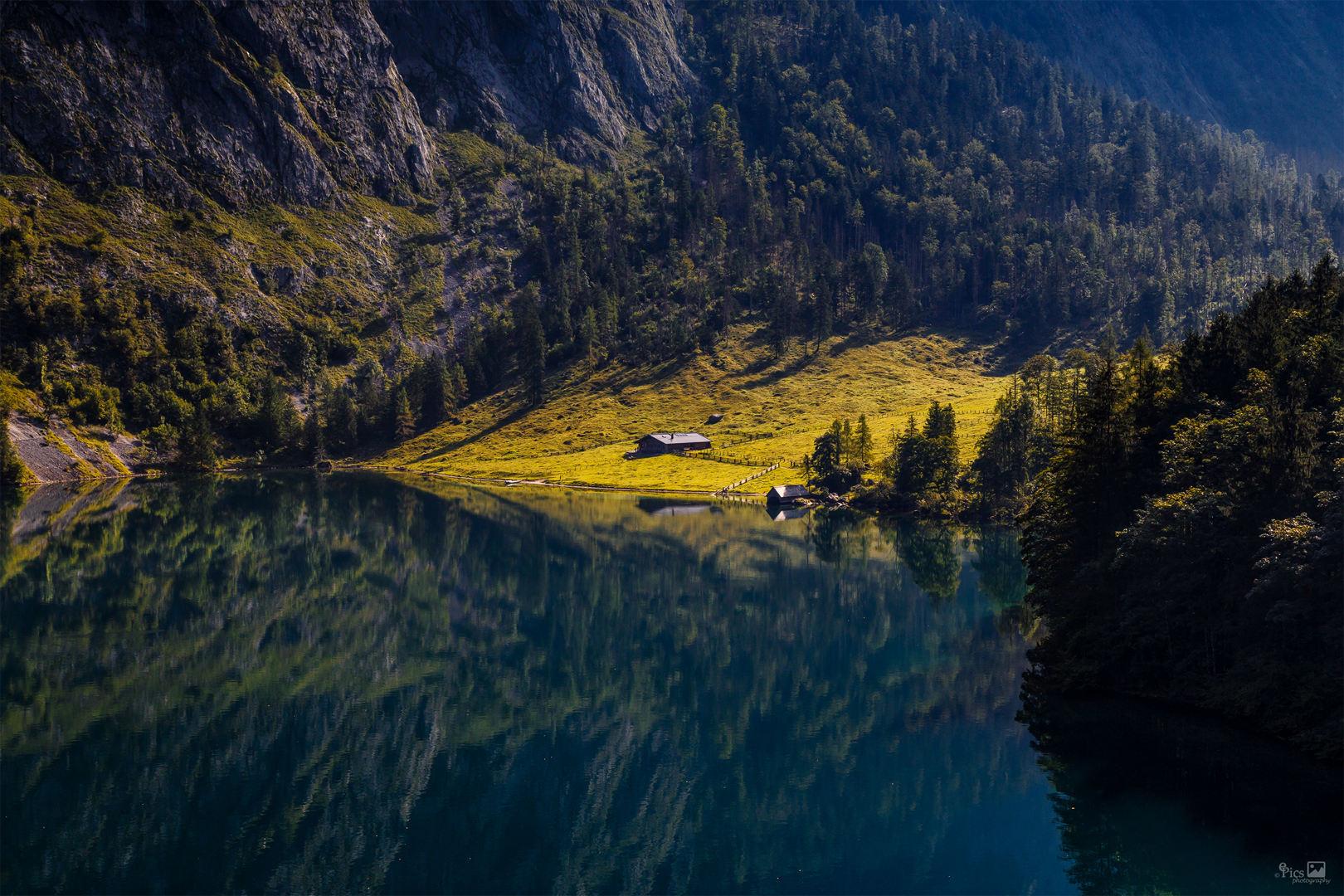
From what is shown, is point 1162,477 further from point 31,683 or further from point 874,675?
point 31,683

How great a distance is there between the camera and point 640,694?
55.5m

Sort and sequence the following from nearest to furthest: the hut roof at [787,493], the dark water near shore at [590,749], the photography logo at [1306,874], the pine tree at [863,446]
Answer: the photography logo at [1306,874] < the dark water near shore at [590,749] < the hut roof at [787,493] < the pine tree at [863,446]

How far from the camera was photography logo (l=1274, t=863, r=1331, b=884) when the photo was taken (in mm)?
30781

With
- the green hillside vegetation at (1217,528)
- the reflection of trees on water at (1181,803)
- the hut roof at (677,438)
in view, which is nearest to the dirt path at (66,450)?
the hut roof at (677,438)

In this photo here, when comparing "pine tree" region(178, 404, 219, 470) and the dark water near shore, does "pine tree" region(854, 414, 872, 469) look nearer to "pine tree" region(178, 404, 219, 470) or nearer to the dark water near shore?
the dark water near shore

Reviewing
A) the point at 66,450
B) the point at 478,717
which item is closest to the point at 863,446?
the point at 478,717

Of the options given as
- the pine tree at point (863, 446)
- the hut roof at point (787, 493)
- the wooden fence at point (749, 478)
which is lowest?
the hut roof at point (787, 493)

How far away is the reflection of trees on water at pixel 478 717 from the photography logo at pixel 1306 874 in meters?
11.0

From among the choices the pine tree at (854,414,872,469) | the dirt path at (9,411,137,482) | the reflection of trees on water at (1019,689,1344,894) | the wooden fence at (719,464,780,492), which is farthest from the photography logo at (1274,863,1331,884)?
the dirt path at (9,411,137,482)

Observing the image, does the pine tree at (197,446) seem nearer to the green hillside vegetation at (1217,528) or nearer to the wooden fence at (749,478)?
the wooden fence at (749,478)

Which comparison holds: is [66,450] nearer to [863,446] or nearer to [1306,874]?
[863,446]

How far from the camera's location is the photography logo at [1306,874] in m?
30.8

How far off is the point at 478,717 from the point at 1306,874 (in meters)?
38.8

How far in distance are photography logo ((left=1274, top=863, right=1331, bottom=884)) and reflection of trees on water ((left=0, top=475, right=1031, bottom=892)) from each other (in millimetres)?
10991
